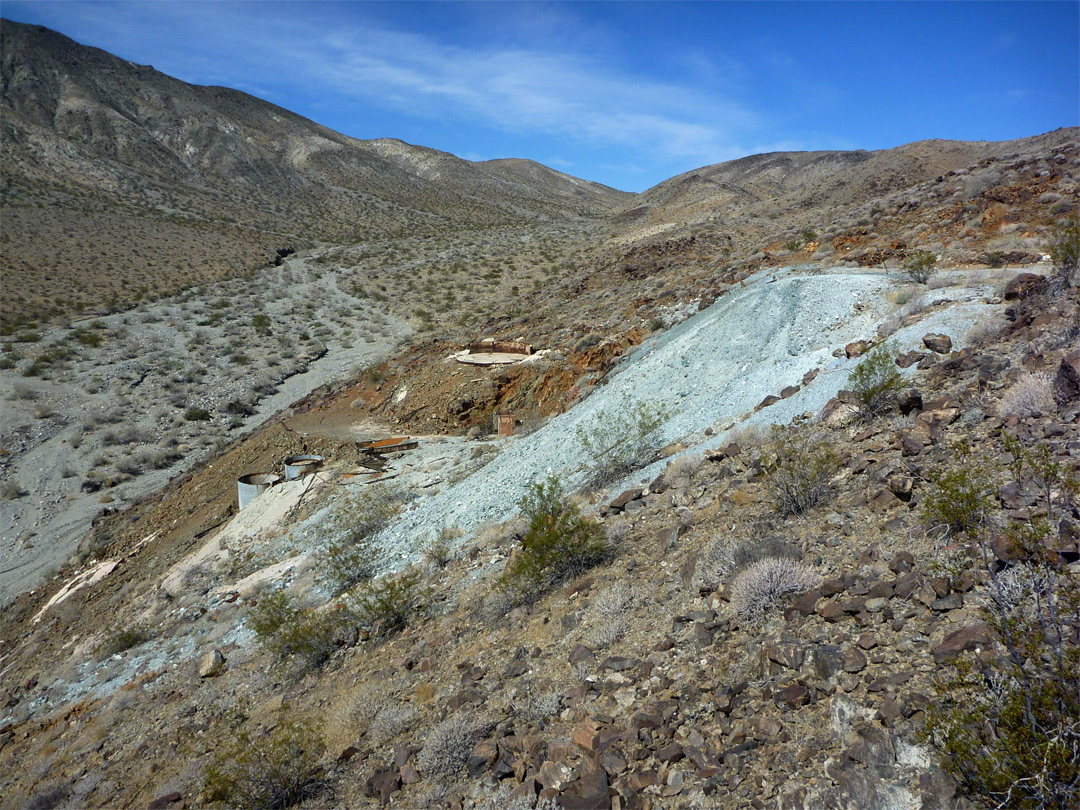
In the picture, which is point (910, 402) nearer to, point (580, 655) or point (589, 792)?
point (580, 655)

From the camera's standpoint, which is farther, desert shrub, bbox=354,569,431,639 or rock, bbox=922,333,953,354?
rock, bbox=922,333,953,354

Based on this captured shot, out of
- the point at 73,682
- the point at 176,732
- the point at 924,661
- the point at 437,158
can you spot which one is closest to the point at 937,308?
the point at 924,661

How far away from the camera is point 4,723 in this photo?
721 cm

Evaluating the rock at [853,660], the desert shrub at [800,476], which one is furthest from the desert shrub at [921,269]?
the rock at [853,660]

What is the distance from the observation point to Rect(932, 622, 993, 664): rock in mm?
3039

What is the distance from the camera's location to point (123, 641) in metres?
7.85

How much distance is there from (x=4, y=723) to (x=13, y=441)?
12564 mm

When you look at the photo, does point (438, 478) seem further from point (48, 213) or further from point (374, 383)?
point (48, 213)

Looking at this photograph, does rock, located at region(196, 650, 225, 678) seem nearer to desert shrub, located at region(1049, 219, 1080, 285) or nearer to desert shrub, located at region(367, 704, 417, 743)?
desert shrub, located at region(367, 704, 417, 743)

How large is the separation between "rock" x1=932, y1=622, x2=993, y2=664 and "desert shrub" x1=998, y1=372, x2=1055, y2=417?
2.74 metres

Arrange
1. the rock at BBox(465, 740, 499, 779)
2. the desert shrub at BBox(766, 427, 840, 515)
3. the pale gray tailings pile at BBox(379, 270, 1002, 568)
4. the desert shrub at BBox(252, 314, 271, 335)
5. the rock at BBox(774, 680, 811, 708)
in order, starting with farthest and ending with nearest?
1. the desert shrub at BBox(252, 314, 271, 335)
2. the pale gray tailings pile at BBox(379, 270, 1002, 568)
3. the desert shrub at BBox(766, 427, 840, 515)
4. the rock at BBox(465, 740, 499, 779)
5. the rock at BBox(774, 680, 811, 708)

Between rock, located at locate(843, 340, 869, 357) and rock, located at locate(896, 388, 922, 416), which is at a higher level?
rock, located at locate(843, 340, 869, 357)

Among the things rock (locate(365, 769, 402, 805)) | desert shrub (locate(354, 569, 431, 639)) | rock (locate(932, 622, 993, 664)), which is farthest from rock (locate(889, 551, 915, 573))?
desert shrub (locate(354, 569, 431, 639))

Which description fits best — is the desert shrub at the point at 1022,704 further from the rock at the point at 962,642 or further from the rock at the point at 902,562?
the rock at the point at 902,562
